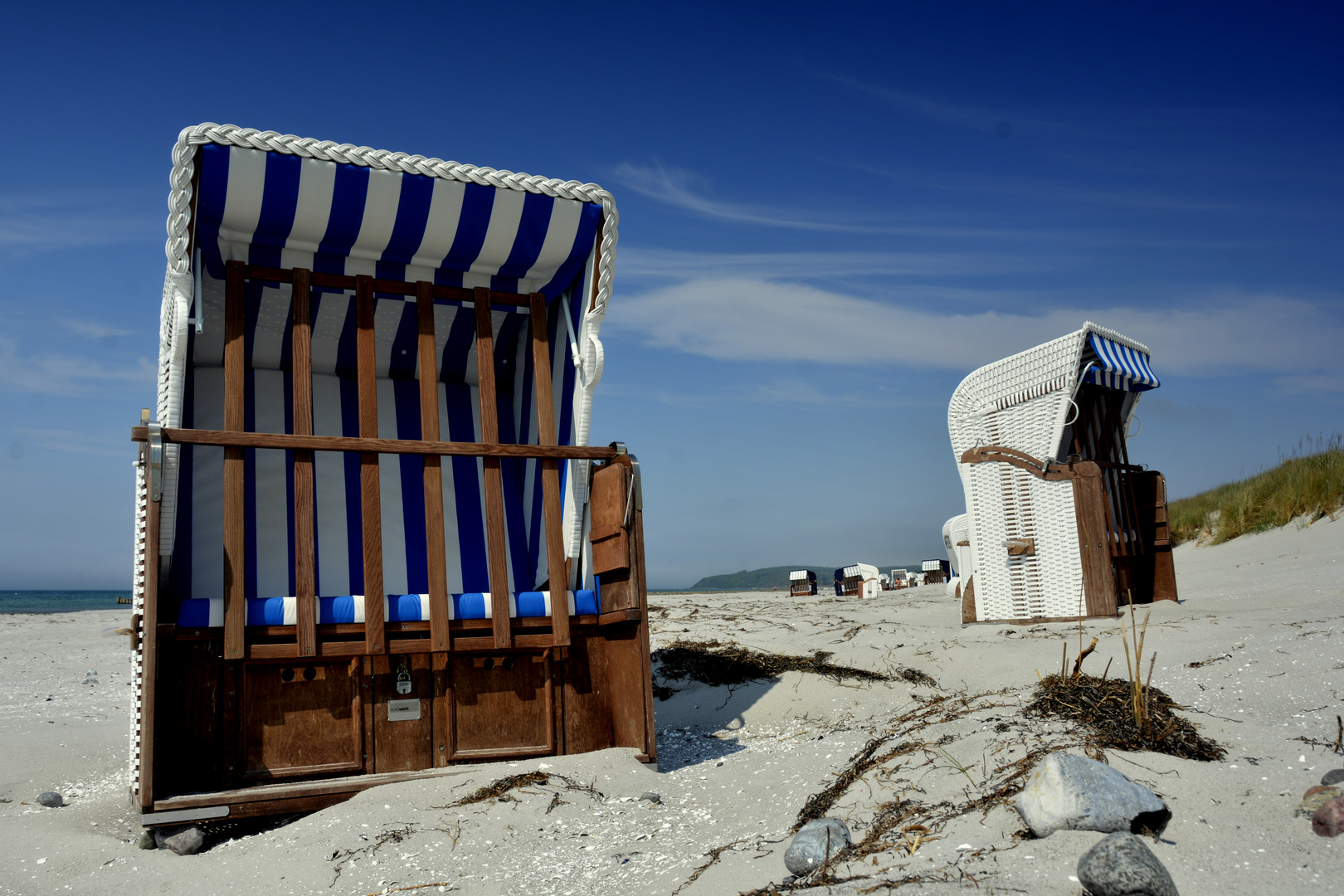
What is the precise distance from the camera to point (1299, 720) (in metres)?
3.26

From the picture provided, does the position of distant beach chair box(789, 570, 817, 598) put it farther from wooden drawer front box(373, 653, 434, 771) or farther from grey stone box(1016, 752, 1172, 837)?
grey stone box(1016, 752, 1172, 837)

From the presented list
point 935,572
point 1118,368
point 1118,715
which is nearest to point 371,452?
point 1118,715

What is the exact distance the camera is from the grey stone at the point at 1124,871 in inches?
81.1

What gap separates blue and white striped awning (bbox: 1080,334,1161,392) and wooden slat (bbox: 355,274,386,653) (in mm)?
5579

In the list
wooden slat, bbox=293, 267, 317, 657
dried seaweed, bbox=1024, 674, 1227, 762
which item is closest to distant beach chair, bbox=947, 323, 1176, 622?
dried seaweed, bbox=1024, 674, 1227, 762

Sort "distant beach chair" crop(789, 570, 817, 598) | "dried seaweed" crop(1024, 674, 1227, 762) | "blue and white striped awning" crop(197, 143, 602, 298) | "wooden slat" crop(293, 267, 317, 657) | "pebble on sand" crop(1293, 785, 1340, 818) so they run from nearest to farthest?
"pebble on sand" crop(1293, 785, 1340, 818) → "dried seaweed" crop(1024, 674, 1227, 762) → "wooden slat" crop(293, 267, 317, 657) → "blue and white striped awning" crop(197, 143, 602, 298) → "distant beach chair" crop(789, 570, 817, 598)

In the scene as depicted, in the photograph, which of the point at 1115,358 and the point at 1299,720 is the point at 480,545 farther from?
the point at 1115,358

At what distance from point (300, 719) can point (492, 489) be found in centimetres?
150

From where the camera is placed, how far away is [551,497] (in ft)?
15.8

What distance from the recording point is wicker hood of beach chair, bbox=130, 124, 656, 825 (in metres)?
3.99

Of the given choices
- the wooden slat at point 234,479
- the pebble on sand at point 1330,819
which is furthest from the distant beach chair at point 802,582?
the pebble on sand at point 1330,819

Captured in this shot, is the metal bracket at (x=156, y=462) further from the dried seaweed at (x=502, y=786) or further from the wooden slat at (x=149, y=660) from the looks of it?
the dried seaweed at (x=502, y=786)

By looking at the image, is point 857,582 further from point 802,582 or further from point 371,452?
point 371,452

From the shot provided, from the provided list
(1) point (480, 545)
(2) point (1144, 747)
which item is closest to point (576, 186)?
(1) point (480, 545)
